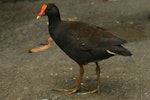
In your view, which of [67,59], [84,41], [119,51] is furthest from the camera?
[67,59]

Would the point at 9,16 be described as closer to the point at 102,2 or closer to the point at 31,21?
the point at 31,21

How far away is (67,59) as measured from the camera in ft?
21.8

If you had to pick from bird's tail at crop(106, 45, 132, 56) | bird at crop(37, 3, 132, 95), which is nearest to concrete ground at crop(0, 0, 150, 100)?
bird at crop(37, 3, 132, 95)

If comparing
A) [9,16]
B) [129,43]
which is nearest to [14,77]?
[129,43]

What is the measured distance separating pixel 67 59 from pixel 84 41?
147cm

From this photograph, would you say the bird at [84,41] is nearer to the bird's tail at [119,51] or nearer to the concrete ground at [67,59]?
the bird's tail at [119,51]

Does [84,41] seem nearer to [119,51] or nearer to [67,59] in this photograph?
[119,51]

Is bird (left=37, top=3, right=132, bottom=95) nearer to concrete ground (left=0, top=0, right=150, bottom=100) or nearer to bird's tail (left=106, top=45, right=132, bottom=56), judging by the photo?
bird's tail (left=106, top=45, right=132, bottom=56)

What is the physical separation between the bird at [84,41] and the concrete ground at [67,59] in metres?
0.42

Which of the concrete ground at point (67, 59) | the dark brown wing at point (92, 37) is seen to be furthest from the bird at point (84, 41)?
the concrete ground at point (67, 59)

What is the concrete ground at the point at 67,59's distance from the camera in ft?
18.2

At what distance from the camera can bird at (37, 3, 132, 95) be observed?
513 cm

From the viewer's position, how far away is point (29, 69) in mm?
6293

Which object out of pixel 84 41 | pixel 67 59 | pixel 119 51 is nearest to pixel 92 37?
pixel 84 41
